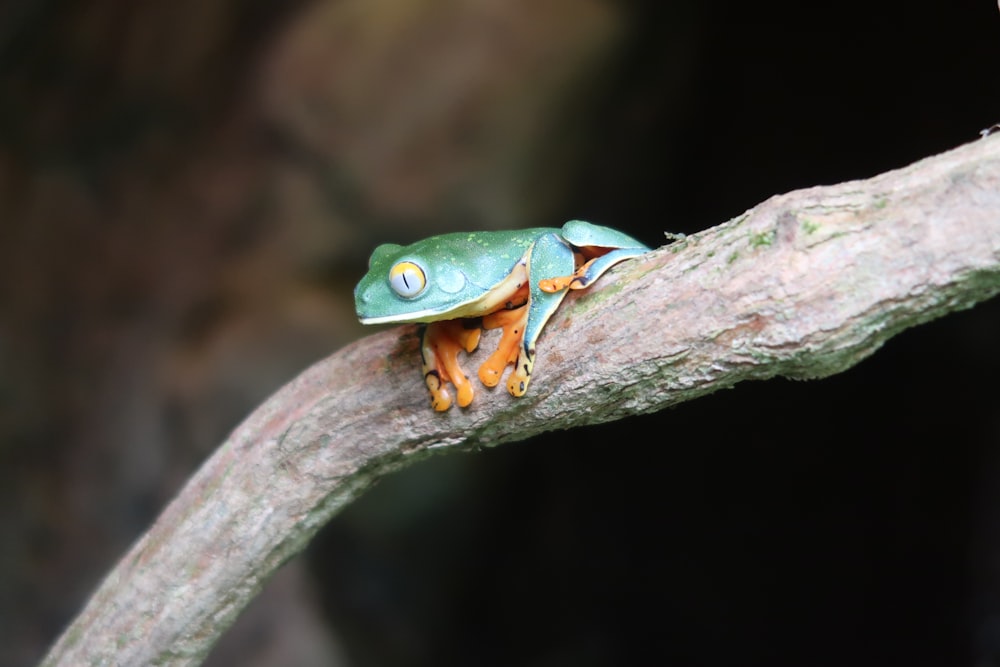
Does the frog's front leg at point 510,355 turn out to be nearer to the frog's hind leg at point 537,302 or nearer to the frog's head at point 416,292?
the frog's hind leg at point 537,302

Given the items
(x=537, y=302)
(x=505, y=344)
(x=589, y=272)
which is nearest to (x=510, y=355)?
(x=505, y=344)

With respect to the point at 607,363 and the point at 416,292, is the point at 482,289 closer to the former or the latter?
the point at 416,292

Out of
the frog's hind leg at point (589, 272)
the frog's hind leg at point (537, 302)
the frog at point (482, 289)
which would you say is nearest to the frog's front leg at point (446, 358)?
the frog at point (482, 289)

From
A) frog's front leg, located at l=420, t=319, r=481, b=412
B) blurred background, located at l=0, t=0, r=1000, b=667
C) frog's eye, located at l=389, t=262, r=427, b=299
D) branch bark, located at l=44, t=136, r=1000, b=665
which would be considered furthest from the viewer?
blurred background, located at l=0, t=0, r=1000, b=667

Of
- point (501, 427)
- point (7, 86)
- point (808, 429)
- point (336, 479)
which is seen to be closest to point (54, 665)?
point (336, 479)

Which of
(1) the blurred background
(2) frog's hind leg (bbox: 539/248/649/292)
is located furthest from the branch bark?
(1) the blurred background

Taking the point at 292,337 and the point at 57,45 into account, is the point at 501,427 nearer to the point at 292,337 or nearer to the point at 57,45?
the point at 292,337

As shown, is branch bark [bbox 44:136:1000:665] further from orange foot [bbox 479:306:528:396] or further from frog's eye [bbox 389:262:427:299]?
frog's eye [bbox 389:262:427:299]
